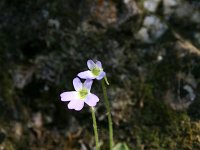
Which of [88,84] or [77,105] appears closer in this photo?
[77,105]

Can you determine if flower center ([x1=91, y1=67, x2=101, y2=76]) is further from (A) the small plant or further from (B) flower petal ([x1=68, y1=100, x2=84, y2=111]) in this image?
(B) flower petal ([x1=68, y1=100, x2=84, y2=111])

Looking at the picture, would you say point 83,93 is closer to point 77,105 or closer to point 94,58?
point 77,105

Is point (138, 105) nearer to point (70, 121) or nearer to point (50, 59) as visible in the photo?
point (70, 121)

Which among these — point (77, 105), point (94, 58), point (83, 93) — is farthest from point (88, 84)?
point (94, 58)

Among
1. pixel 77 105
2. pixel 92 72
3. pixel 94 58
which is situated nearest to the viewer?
pixel 77 105

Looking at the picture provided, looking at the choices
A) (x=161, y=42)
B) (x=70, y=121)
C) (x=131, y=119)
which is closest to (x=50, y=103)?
(x=70, y=121)

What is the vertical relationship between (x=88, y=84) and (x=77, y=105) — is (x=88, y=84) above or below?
above
